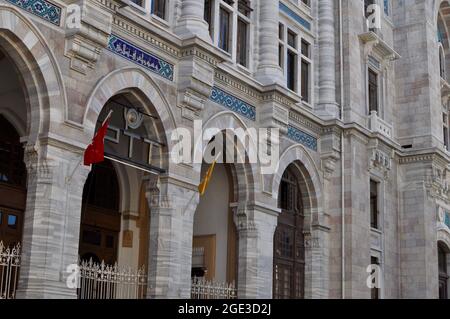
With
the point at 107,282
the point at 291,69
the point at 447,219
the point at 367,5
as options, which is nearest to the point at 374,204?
the point at 447,219

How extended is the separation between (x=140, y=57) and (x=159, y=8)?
6.34 ft

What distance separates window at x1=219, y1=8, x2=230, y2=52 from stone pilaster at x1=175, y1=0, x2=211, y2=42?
1642 millimetres

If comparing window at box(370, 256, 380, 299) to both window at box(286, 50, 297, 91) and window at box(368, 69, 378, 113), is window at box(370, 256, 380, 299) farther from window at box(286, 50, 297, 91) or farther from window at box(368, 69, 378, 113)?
window at box(286, 50, 297, 91)

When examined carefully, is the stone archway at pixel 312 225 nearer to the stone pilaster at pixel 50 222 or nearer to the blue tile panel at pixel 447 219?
the blue tile panel at pixel 447 219

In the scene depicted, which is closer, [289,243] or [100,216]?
[100,216]

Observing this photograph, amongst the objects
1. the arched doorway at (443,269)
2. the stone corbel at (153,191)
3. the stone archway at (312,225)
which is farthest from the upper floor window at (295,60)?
the arched doorway at (443,269)

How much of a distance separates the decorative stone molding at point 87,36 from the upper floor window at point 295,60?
775 centimetres

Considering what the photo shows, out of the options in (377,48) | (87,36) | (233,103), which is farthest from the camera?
(377,48)

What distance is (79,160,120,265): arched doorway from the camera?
746 inches

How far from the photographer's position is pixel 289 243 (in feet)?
69.1

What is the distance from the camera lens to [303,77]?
22.5m

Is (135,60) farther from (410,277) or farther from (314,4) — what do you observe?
(410,277)

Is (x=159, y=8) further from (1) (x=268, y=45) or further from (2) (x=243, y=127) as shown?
(1) (x=268, y=45)

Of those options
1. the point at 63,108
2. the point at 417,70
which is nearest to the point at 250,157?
the point at 63,108
